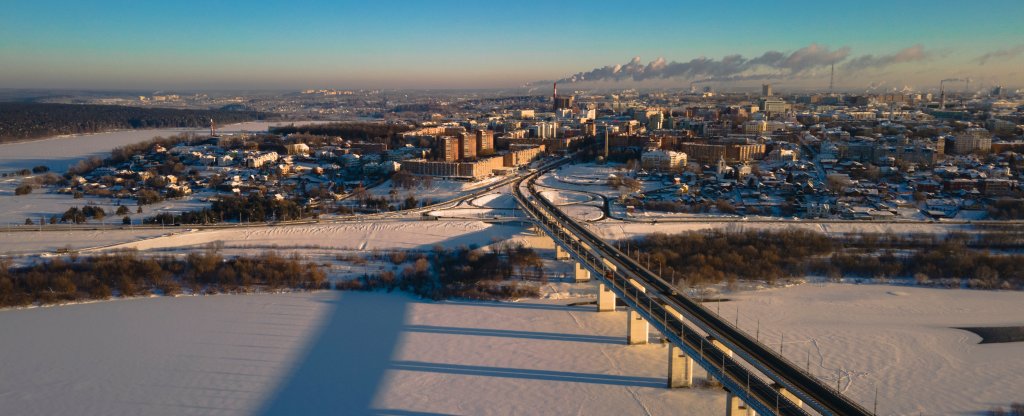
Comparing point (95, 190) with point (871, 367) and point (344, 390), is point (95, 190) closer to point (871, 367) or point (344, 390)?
point (344, 390)

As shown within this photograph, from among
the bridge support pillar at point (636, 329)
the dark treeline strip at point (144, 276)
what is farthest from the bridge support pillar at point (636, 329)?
the dark treeline strip at point (144, 276)

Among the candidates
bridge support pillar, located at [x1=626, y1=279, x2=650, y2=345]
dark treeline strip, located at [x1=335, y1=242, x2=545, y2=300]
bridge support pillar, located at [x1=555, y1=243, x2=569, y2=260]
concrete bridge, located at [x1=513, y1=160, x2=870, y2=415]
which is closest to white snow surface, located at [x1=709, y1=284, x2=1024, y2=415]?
concrete bridge, located at [x1=513, y1=160, x2=870, y2=415]

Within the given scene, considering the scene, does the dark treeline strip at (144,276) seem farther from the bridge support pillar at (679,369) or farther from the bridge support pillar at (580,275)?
the bridge support pillar at (679,369)

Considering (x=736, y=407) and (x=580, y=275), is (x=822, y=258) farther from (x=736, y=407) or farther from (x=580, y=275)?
(x=736, y=407)

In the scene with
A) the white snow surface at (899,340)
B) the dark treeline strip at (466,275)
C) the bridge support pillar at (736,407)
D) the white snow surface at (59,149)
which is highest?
the white snow surface at (59,149)

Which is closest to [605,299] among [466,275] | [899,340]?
[466,275]
